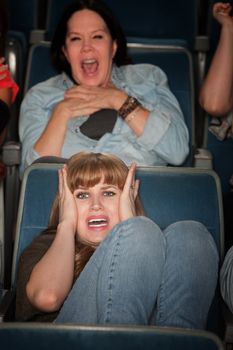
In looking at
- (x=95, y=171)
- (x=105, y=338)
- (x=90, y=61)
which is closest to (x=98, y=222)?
(x=95, y=171)

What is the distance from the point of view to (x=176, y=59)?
1.88m

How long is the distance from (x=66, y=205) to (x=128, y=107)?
511mm

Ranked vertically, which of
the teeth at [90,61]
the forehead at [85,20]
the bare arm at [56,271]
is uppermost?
the forehead at [85,20]

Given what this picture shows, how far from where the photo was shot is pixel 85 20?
1701 millimetres

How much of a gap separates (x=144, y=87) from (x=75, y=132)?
27 cm

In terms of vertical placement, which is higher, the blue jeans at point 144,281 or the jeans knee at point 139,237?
the jeans knee at point 139,237

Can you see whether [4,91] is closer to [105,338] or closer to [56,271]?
[56,271]

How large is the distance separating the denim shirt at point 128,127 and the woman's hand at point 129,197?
25 centimetres

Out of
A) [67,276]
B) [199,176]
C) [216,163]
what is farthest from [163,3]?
[67,276]

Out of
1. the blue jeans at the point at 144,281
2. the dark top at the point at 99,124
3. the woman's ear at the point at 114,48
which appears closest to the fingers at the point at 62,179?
the blue jeans at the point at 144,281

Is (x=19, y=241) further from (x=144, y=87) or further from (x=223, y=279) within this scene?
(x=144, y=87)

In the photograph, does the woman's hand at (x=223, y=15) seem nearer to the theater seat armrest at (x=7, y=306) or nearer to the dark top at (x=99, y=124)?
the dark top at (x=99, y=124)

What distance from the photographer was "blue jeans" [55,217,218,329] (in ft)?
3.18

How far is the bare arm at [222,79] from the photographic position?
163cm
